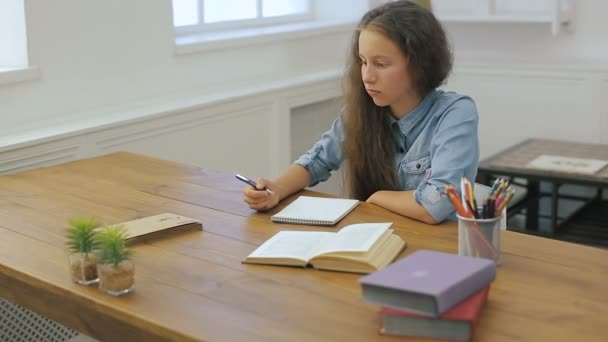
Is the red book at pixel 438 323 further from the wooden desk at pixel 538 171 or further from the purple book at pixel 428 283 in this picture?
the wooden desk at pixel 538 171

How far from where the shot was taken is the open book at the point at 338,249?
175cm

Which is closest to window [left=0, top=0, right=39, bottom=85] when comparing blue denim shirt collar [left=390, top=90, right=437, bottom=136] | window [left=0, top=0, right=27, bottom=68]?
window [left=0, top=0, right=27, bottom=68]

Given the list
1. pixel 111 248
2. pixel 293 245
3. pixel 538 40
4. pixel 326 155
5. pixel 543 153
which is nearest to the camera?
pixel 111 248

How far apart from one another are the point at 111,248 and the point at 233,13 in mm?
2713

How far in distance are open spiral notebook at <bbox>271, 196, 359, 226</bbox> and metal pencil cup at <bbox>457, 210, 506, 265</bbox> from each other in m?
0.39

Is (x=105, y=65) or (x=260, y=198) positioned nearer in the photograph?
(x=260, y=198)

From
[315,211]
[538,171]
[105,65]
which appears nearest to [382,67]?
[315,211]

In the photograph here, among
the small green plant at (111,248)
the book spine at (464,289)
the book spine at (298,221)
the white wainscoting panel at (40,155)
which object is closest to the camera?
the book spine at (464,289)

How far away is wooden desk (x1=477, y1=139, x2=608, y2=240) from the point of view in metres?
3.64

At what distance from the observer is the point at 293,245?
6.16 feet

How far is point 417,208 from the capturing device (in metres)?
2.09

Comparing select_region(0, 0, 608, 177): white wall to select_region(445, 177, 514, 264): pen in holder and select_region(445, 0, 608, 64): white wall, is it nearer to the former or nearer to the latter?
select_region(445, 0, 608, 64): white wall

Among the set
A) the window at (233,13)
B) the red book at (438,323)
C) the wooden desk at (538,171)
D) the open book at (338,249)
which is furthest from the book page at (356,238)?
the window at (233,13)

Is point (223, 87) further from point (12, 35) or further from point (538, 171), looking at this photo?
point (538, 171)
